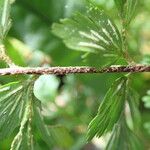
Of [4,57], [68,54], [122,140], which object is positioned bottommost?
[122,140]

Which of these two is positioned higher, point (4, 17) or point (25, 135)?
point (4, 17)

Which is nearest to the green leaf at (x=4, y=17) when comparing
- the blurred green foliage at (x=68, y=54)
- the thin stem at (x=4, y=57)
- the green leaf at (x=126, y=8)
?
the thin stem at (x=4, y=57)

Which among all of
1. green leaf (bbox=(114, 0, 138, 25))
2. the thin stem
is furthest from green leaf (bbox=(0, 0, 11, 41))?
green leaf (bbox=(114, 0, 138, 25))

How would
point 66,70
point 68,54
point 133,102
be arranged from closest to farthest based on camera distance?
point 66,70 < point 133,102 < point 68,54

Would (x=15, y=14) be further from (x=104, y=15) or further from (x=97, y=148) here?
(x=104, y=15)

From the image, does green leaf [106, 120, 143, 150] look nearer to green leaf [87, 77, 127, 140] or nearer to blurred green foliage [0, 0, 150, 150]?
green leaf [87, 77, 127, 140]

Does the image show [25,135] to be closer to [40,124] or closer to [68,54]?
[40,124]

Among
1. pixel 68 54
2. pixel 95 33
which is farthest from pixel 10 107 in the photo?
pixel 68 54
